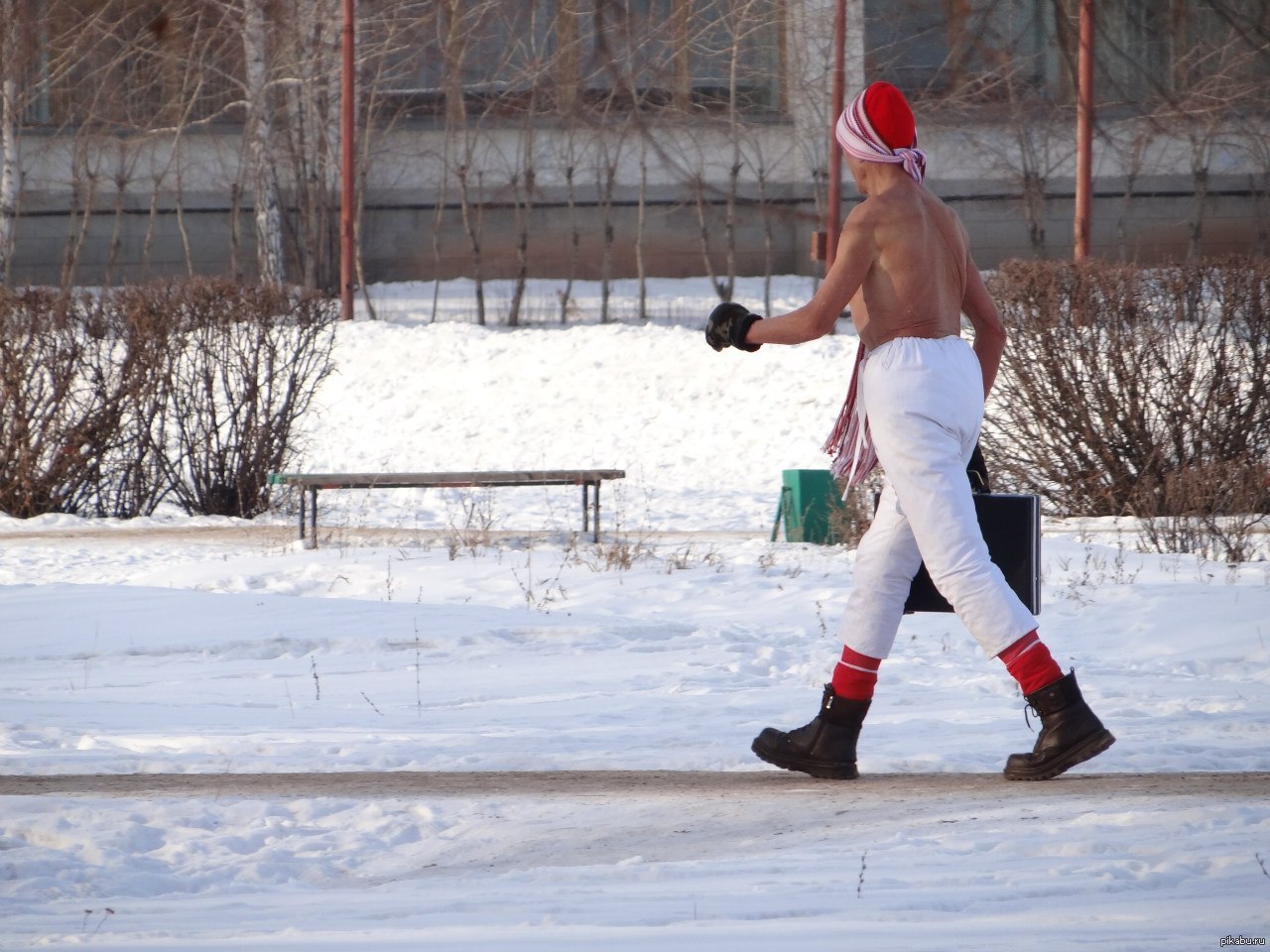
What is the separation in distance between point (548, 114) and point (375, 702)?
23101 mm

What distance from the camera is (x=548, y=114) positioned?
92.2ft

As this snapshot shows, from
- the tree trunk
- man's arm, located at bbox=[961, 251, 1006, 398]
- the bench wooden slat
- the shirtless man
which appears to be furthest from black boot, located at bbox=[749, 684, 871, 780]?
the tree trunk

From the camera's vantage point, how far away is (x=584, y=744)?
5.25 m

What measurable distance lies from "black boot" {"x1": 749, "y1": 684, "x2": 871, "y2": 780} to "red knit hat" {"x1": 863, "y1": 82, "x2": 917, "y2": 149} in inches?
60.7

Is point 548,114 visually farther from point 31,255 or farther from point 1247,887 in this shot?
point 1247,887

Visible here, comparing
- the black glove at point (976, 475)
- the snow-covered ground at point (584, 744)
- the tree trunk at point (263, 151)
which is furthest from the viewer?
the tree trunk at point (263, 151)

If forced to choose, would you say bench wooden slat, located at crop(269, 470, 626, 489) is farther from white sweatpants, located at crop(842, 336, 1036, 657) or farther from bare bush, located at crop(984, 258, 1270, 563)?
white sweatpants, located at crop(842, 336, 1036, 657)

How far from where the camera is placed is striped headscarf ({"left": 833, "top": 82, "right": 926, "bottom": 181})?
15.5ft

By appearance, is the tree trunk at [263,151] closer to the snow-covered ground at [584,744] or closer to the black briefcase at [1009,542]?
the snow-covered ground at [584,744]

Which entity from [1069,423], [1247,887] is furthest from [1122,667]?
[1069,423]

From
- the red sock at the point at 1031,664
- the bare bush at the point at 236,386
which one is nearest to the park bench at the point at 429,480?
the bare bush at the point at 236,386

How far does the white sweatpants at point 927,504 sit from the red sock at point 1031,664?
3 centimetres

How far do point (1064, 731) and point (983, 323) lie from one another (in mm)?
1214

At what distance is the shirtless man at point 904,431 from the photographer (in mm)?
4453
